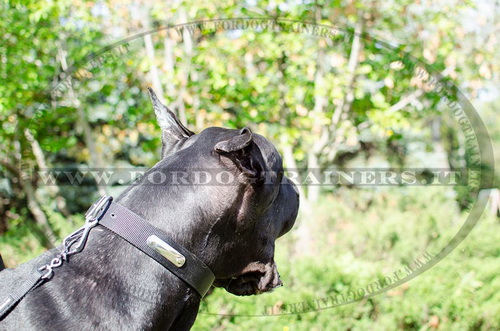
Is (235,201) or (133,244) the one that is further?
(235,201)

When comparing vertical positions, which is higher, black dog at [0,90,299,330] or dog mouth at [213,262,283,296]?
black dog at [0,90,299,330]

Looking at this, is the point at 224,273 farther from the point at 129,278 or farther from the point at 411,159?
the point at 411,159

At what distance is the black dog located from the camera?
168 centimetres

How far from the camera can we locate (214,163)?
189cm

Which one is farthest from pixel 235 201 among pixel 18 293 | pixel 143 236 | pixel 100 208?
pixel 18 293

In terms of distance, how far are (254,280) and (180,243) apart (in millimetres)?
432

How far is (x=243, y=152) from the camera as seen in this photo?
1.83 meters

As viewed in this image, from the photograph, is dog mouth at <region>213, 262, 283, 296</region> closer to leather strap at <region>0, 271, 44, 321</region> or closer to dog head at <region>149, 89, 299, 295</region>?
dog head at <region>149, 89, 299, 295</region>

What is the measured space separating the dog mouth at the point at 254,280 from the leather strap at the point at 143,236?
28 centimetres

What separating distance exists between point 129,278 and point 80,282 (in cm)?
16

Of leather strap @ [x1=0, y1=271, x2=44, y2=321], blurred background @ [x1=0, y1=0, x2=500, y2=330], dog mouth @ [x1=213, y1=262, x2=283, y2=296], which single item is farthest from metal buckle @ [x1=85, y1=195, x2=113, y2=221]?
blurred background @ [x1=0, y1=0, x2=500, y2=330]

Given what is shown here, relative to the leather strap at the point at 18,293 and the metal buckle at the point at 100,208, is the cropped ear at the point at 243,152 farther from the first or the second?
the leather strap at the point at 18,293

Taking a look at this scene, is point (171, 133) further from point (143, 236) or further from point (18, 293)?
point (18, 293)

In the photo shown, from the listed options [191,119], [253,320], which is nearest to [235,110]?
[191,119]
